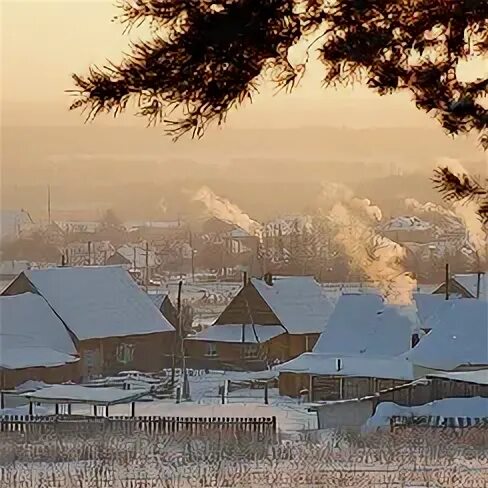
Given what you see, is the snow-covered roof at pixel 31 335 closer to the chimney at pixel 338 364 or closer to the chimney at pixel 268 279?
the chimney at pixel 268 279

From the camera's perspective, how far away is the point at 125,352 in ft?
5.88

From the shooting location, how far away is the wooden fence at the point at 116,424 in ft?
5.96

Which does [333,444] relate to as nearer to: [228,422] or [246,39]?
[228,422]

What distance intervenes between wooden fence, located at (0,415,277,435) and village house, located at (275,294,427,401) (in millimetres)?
114

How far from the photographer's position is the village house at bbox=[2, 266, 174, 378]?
5.86 feet

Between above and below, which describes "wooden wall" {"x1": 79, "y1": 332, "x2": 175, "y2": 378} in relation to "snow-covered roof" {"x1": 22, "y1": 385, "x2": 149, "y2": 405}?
above

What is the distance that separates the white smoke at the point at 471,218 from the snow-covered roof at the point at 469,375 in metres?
0.22

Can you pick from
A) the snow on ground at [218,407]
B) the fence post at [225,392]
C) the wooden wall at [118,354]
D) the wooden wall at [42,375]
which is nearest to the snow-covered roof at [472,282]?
the snow on ground at [218,407]

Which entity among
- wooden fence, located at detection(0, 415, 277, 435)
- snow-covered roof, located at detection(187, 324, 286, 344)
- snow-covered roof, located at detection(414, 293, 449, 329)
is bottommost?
wooden fence, located at detection(0, 415, 277, 435)

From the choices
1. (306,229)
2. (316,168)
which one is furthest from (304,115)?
(306,229)

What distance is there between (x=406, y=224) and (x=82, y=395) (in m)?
0.70

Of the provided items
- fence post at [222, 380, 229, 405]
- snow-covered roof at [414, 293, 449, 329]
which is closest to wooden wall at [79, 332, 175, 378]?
fence post at [222, 380, 229, 405]

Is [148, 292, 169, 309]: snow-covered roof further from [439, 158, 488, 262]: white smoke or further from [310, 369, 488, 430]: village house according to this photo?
[439, 158, 488, 262]: white smoke

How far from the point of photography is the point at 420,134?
1.76 metres
